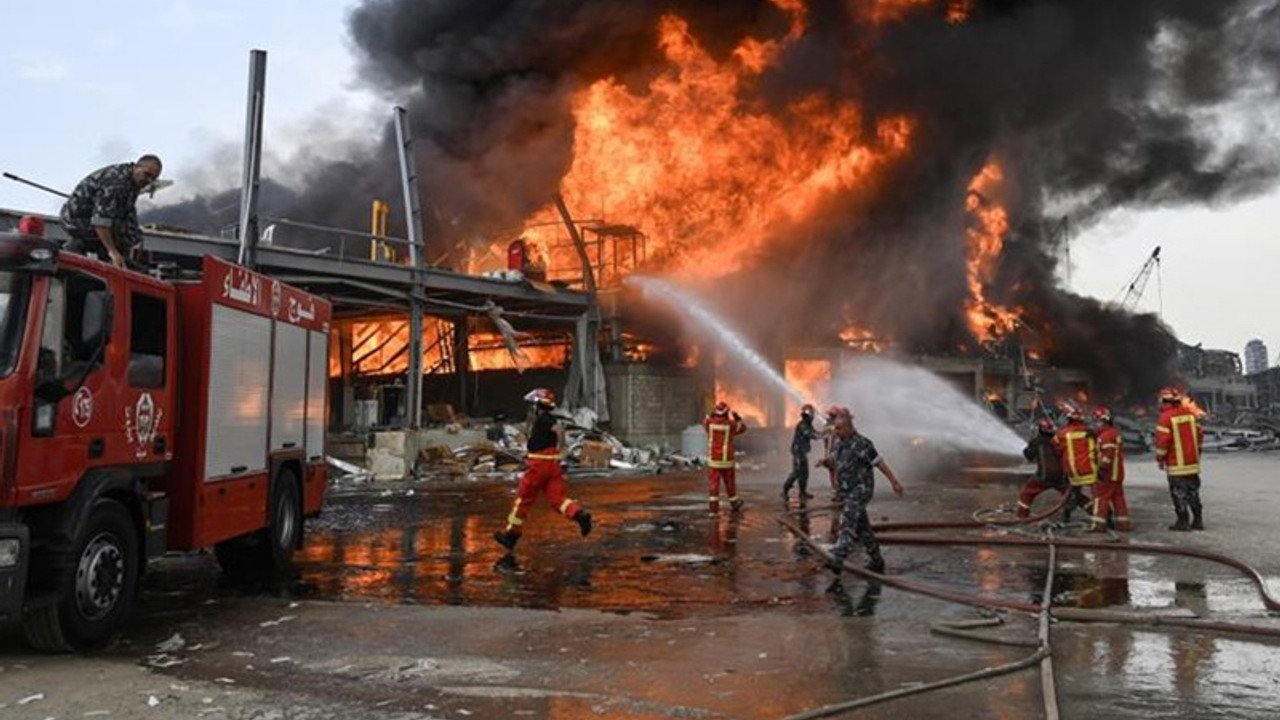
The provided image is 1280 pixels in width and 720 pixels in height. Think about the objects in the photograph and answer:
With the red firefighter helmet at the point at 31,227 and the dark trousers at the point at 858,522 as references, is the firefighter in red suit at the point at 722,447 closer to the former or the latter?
the dark trousers at the point at 858,522

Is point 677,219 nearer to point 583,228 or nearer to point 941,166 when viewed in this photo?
point 583,228

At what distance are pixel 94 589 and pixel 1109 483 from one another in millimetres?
9683

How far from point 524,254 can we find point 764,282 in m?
7.02

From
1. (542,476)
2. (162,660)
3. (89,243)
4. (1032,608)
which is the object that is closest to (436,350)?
(542,476)

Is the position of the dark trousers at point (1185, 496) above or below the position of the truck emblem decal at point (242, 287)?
below

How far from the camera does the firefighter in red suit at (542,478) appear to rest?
30.1ft

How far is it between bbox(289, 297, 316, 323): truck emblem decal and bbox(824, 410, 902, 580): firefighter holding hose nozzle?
4.81 m

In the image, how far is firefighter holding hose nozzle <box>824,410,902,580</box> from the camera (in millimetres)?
7949

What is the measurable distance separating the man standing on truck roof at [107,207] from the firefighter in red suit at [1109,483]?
9.61m

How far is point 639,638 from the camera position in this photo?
230 inches

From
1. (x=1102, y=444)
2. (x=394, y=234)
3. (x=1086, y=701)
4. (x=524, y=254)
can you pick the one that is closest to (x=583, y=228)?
(x=524, y=254)

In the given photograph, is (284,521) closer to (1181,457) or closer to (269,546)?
(269,546)

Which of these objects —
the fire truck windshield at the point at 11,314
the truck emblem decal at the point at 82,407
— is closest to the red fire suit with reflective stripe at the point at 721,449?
the truck emblem decal at the point at 82,407

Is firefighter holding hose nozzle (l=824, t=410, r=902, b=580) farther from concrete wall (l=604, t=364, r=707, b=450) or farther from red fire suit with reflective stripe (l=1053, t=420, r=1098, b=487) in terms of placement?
concrete wall (l=604, t=364, r=707, b=450)
